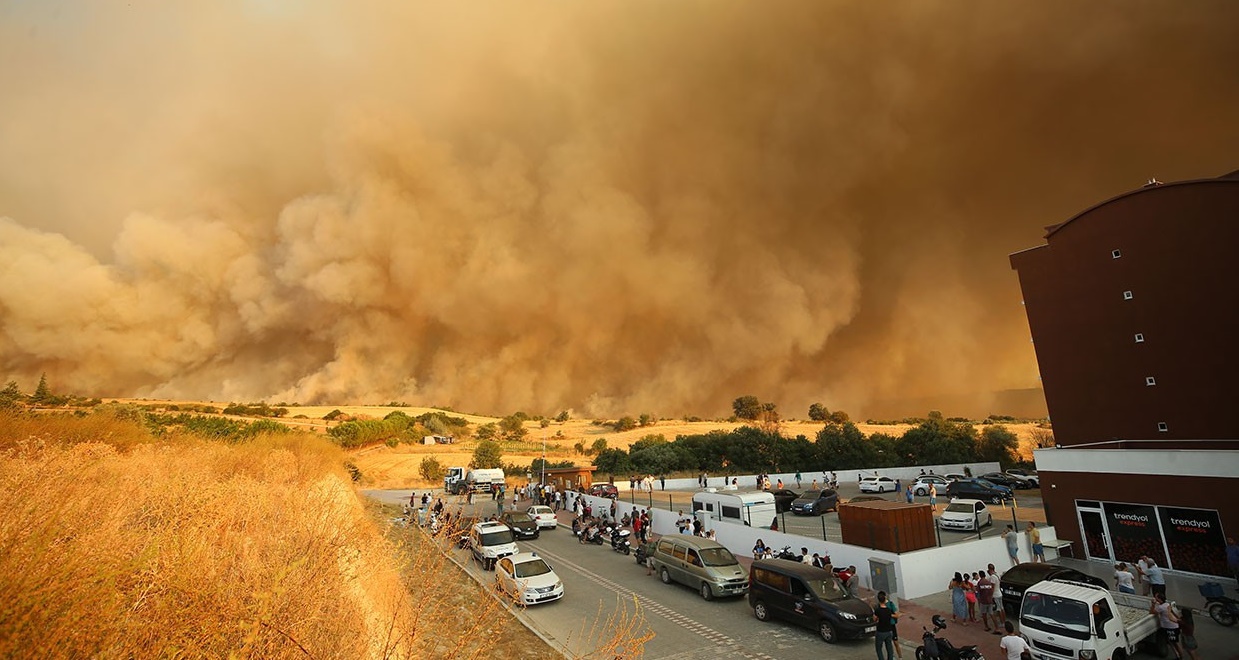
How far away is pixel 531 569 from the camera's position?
13.2 m

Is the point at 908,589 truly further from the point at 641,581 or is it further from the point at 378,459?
the point at 378,459

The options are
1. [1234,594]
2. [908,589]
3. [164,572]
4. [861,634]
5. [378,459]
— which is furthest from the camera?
[378,459]

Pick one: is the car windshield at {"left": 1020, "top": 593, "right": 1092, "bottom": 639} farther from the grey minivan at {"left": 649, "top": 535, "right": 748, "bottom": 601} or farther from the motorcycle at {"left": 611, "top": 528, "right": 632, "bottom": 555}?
the motorcycle at {"left": 611, "top": 528, "right": 632, "bottom": 555}

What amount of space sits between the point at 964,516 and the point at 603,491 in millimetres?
17542

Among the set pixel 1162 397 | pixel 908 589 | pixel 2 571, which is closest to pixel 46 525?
pixel 2 571

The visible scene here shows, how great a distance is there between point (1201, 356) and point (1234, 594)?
7047 mm

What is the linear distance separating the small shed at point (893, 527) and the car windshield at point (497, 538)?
34.3 ft

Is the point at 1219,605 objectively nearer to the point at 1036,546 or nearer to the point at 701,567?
the point at 1036,546

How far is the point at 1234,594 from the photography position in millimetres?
11797

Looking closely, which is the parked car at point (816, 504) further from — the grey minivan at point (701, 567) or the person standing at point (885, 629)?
the person standing at point (885, 629)

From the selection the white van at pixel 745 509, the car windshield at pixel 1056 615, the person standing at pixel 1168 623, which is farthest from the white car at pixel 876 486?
the car windshield at pixel 1056 615

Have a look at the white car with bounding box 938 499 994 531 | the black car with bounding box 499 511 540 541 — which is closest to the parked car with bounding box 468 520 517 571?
the black car with bounding box 499 511 540 541

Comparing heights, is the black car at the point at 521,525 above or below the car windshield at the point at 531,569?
below

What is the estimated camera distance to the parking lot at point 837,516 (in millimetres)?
18908
